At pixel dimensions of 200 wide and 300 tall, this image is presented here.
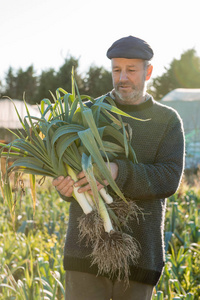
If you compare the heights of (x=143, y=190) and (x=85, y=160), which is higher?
(x=85, y=160)

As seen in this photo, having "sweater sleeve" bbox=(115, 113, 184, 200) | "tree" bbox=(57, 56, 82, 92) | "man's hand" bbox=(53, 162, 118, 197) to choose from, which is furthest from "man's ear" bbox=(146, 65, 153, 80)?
"tree" bbox=(57, 56, 82, 92)

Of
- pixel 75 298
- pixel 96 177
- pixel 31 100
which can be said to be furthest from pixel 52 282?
pixel 31 100

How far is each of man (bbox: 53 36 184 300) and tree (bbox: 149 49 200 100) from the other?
2609 centimetres

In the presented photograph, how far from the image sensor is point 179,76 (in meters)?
28.3

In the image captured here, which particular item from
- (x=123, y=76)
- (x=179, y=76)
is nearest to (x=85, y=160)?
(x=123, y=76)

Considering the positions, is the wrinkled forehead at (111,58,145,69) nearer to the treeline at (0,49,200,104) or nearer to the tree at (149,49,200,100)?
the treeline at (0,49,200,104)

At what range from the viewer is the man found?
69.3 inches

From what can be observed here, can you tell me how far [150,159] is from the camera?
1.86m

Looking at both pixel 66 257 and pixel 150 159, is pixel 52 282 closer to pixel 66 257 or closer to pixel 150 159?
pixel 66 257

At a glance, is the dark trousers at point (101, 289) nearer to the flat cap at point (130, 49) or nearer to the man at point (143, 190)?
the man at point (143, 190)

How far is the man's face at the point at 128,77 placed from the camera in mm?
1813

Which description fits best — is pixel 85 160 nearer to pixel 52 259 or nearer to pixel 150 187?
pixel 150 187

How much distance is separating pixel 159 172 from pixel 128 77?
0.44 m

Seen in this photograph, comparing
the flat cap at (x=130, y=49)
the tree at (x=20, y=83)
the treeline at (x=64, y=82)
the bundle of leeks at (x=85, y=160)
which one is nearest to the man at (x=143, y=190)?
the flat cap at (x=130, y=49)
